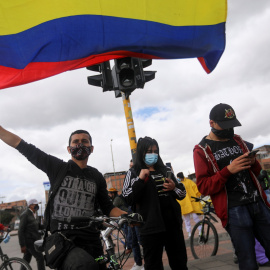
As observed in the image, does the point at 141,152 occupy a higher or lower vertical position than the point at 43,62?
lower

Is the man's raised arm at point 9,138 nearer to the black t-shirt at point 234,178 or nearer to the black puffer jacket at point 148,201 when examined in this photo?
the black puffer jacket at point 148,201

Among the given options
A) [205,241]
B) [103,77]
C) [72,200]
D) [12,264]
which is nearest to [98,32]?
[103,77]

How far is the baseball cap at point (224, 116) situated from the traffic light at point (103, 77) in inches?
124

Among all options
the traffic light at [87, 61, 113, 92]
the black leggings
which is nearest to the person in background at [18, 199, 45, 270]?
the traffic light at [87, 61, 113, 92]

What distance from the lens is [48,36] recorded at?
3.94 m

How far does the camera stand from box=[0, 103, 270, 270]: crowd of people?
9.15 feet

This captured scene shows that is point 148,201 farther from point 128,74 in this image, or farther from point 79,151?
point 128,74

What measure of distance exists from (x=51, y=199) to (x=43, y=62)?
77.5 inches

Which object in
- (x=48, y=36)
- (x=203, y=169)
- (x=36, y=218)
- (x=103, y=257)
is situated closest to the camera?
(x=103, y=257)

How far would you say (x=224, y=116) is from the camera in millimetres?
3064

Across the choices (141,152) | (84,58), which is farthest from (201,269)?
(84,58)

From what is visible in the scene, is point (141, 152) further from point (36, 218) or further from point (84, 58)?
point (36, 218)

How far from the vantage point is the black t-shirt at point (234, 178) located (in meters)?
2.90

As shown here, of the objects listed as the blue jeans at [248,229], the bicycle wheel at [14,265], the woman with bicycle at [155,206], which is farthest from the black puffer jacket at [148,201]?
the bicycle wheel at [14,265]
